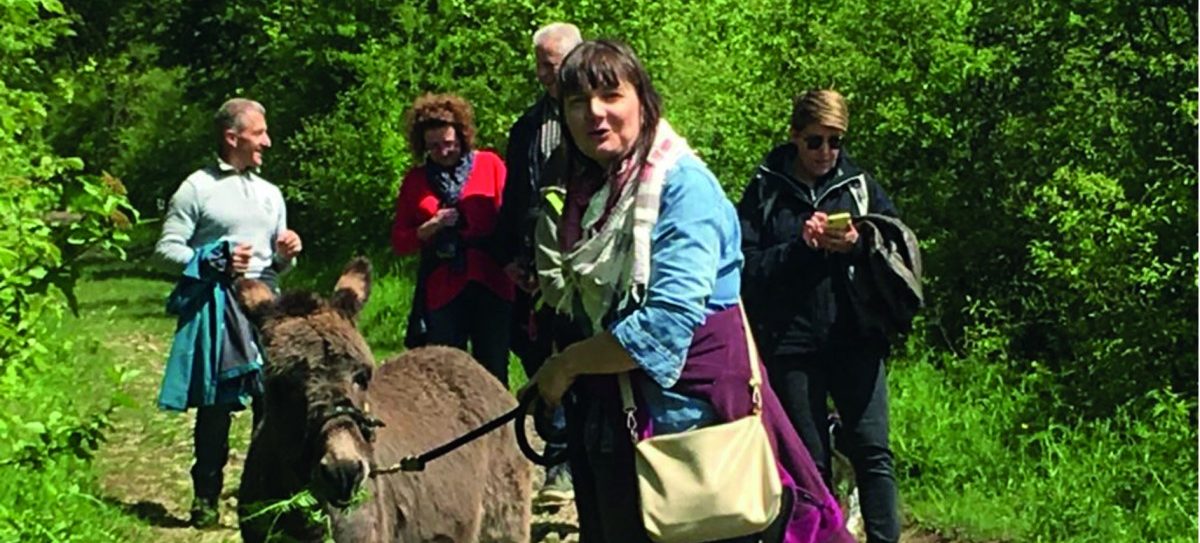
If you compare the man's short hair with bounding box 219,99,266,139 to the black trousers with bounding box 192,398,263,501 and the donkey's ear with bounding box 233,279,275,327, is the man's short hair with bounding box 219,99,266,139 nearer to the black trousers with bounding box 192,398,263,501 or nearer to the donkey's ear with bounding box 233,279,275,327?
the black trousers with bounding box 192,398,263,501

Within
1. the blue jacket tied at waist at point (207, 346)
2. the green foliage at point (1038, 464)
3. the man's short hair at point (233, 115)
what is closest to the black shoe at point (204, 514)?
the blue jacket tied at waist at point (207, 346)

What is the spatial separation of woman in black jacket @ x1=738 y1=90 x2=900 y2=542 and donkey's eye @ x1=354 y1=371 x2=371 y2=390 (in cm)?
156

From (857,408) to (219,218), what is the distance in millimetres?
3141

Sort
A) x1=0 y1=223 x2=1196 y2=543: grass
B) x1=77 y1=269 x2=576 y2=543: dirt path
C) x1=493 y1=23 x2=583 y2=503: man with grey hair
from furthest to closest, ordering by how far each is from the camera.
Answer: x1=77 y1=269 x2=576 y2=543: dirt path, x1=493 y1=23 x2=583 y2=503: man with grey hair, x1=0 y1=223 x2=1196 y2=543: grass

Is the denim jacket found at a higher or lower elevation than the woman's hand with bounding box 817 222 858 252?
lower

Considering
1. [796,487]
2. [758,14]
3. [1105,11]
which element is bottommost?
[796,487]

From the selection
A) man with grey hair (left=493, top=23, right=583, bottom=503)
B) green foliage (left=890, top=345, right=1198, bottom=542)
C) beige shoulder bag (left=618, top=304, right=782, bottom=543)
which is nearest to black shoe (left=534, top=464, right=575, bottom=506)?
man with grey hair (left=493, top=23, right=583, bottom=503)

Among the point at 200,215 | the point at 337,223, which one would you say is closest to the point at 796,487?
→ the point at 200,215

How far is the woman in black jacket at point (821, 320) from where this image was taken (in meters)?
7.09

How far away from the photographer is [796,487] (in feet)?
15.6

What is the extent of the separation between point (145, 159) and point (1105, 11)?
2565cm

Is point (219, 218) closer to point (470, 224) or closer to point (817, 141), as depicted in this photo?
point (470, 224)

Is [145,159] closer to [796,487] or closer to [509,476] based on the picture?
[509,476]

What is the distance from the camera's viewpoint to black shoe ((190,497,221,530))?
28.9 feet
